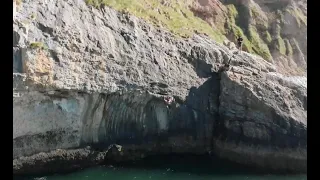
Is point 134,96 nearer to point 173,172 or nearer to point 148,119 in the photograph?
point 148,119

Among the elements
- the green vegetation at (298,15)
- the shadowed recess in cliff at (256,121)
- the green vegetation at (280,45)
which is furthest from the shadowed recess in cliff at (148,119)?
the green vegetation at (298,15)

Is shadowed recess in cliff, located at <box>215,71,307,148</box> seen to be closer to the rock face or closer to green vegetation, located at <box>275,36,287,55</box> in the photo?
the rock face

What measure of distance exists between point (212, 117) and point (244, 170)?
4214 millimetres

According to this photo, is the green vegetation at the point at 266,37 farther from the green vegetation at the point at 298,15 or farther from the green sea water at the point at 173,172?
the green sea water at the point at 173,172

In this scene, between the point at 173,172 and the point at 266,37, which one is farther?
the point at 266,37

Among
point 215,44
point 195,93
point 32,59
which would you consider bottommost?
point 195,93

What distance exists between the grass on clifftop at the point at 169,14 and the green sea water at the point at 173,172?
30.9ft

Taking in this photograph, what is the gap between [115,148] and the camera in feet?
76.9

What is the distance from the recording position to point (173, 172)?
22094mm

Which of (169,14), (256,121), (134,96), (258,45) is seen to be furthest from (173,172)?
(258,45)

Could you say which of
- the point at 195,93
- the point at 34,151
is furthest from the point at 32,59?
the point at 195,93

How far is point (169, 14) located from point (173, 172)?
12.5 m

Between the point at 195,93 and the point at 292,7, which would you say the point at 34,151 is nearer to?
the point at 195,93
